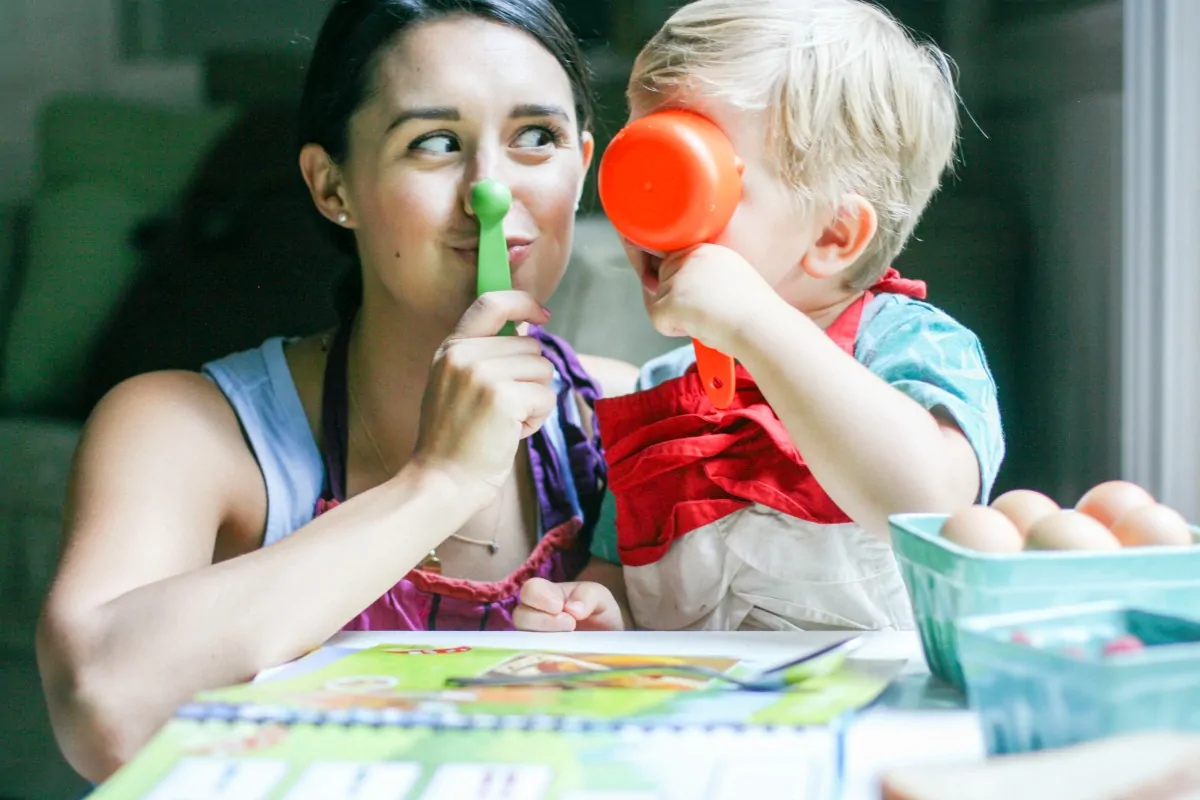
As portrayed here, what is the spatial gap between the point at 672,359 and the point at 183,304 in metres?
0.62

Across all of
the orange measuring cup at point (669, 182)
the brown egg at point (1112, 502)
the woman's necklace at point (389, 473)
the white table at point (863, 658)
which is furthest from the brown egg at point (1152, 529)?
the woman's necklace at point (389, 473)

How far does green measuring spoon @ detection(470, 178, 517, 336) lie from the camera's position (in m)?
1.04

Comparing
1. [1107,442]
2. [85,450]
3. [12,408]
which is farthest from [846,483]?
[12,408]

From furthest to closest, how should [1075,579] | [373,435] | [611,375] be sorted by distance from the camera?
1. [611,375]
2. [373,435]
3. [1075,579]

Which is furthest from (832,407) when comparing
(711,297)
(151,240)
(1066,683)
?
(151,240)

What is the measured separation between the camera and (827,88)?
99 cm

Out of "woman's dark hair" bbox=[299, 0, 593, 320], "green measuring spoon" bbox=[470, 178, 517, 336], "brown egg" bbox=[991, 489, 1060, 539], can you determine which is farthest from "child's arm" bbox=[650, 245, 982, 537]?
"woman's dark hair" bbox=[299, 0, 593, 320]

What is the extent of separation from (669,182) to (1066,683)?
0.50 meters

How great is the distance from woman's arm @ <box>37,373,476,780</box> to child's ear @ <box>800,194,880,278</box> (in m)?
0.38

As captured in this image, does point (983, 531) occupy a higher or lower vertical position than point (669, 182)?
lower

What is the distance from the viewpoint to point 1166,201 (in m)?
1.21

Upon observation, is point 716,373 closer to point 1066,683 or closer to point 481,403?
point 481,403

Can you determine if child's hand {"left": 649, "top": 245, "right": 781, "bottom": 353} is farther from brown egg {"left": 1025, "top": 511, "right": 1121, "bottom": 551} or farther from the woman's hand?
brown egg {"left": 1025, "top": 511, "right": 1121, "bottom": 551}

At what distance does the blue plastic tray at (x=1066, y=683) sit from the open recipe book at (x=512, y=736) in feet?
0.29
